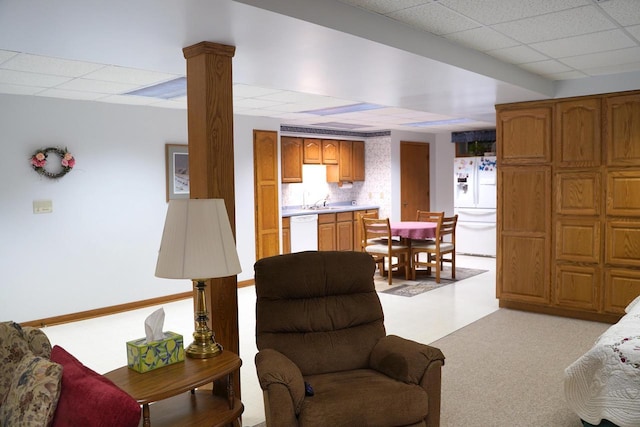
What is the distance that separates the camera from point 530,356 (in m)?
4.25

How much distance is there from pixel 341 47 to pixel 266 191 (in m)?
4.19

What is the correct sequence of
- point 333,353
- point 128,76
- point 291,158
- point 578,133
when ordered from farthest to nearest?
point 291,158 < point 578,133 < point 128,76 < point 333,353

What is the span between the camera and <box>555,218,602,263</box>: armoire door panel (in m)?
5.12

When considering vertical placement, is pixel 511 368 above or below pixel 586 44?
below

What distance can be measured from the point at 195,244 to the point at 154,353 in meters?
0.52

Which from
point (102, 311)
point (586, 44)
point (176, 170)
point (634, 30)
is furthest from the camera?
point (176, 170)

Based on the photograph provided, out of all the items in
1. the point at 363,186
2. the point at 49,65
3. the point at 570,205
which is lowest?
the point at 570,205

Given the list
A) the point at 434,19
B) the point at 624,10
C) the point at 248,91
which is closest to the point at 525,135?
the point at 624,10

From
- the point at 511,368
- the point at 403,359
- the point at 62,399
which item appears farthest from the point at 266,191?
the point at 62,399

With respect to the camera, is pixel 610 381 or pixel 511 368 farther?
pixel 511 368

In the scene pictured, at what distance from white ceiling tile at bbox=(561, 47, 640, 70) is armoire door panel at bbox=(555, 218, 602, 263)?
1.51 metres

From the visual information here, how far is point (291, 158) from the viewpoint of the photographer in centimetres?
862

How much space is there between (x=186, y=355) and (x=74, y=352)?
8.38 ft

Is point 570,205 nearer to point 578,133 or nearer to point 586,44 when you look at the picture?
point 578,133
